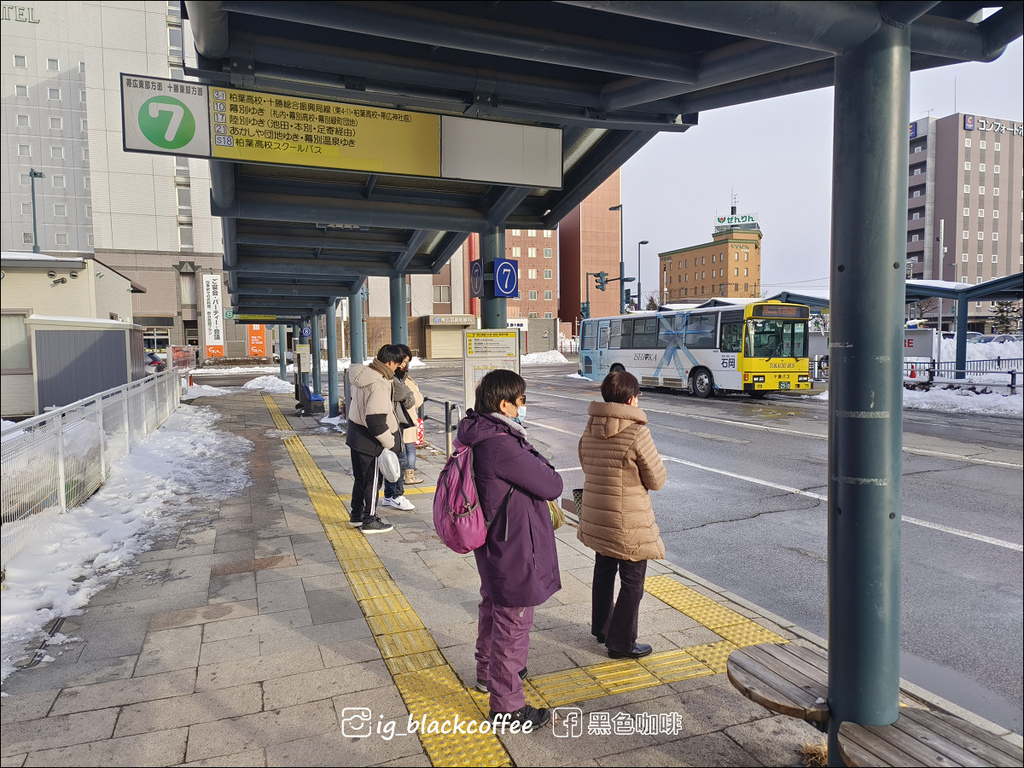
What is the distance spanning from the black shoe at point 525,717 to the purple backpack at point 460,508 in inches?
29.8

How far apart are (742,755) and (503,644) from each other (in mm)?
1088

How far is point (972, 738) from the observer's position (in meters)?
2.24

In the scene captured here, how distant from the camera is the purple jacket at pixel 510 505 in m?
2.94

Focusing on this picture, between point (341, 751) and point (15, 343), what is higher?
point (15, 343)

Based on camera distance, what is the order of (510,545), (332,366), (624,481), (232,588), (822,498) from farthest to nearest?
(332,366) < (822,498) < (232,588) < (624,481) < (510,545)

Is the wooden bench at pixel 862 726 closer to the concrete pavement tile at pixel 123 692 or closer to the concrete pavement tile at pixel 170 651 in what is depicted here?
the concrete pavement tile at pixel 123 692

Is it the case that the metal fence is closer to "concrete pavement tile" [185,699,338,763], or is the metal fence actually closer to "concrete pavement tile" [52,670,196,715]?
"concrete pavement tile" [52,670,196,715]

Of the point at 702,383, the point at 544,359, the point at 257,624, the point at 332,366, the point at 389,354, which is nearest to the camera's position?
the point at 257,624

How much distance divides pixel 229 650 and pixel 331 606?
0.75 m

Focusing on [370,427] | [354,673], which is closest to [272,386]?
[370,427]

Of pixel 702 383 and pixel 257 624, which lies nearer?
pixel 257 624

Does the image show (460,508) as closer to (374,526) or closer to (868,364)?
(868,364)

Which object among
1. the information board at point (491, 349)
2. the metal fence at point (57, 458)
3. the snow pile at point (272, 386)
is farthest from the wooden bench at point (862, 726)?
the snow pile at point (272, 386)

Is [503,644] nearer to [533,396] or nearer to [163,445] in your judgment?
[163,445]
